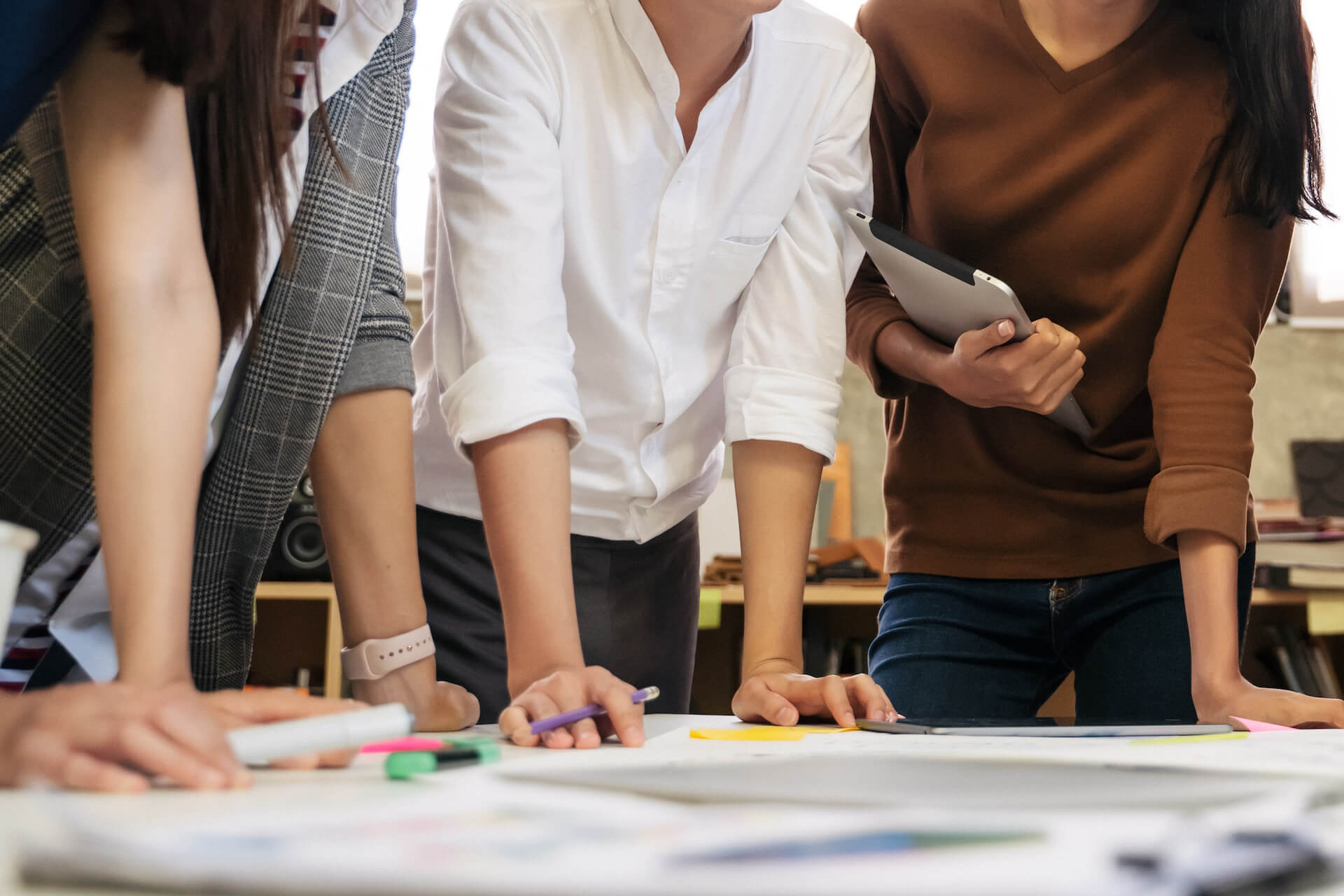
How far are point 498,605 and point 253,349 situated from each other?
358mm

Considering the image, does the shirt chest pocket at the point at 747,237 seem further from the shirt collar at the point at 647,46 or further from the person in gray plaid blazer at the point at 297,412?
the person in gray plaid blazer at the point at 297,412

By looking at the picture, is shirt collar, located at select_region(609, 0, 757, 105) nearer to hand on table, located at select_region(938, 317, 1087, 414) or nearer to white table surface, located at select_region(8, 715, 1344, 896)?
hand on table, located at select_region(938, 317, 1087, 414)

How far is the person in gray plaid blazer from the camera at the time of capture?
0.68m

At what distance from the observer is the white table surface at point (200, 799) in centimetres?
29

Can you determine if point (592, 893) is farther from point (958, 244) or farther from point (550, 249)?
point (958, 244)

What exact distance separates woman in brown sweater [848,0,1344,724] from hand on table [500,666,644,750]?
46 cm

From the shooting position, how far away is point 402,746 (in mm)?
555

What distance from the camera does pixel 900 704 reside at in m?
1.05

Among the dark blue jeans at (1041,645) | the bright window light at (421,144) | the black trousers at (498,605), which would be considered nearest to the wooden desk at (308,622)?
the bright window light at (421,144)

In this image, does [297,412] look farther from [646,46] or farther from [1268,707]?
[1268,707]

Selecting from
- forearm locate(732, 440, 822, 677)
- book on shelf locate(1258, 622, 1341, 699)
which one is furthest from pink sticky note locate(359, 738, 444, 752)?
book on shelf locate(1258, 622, 1341, 699)

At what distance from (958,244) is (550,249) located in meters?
0.46

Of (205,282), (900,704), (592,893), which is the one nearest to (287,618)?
(900,704)

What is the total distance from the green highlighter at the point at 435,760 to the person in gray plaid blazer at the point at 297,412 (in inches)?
10.5
